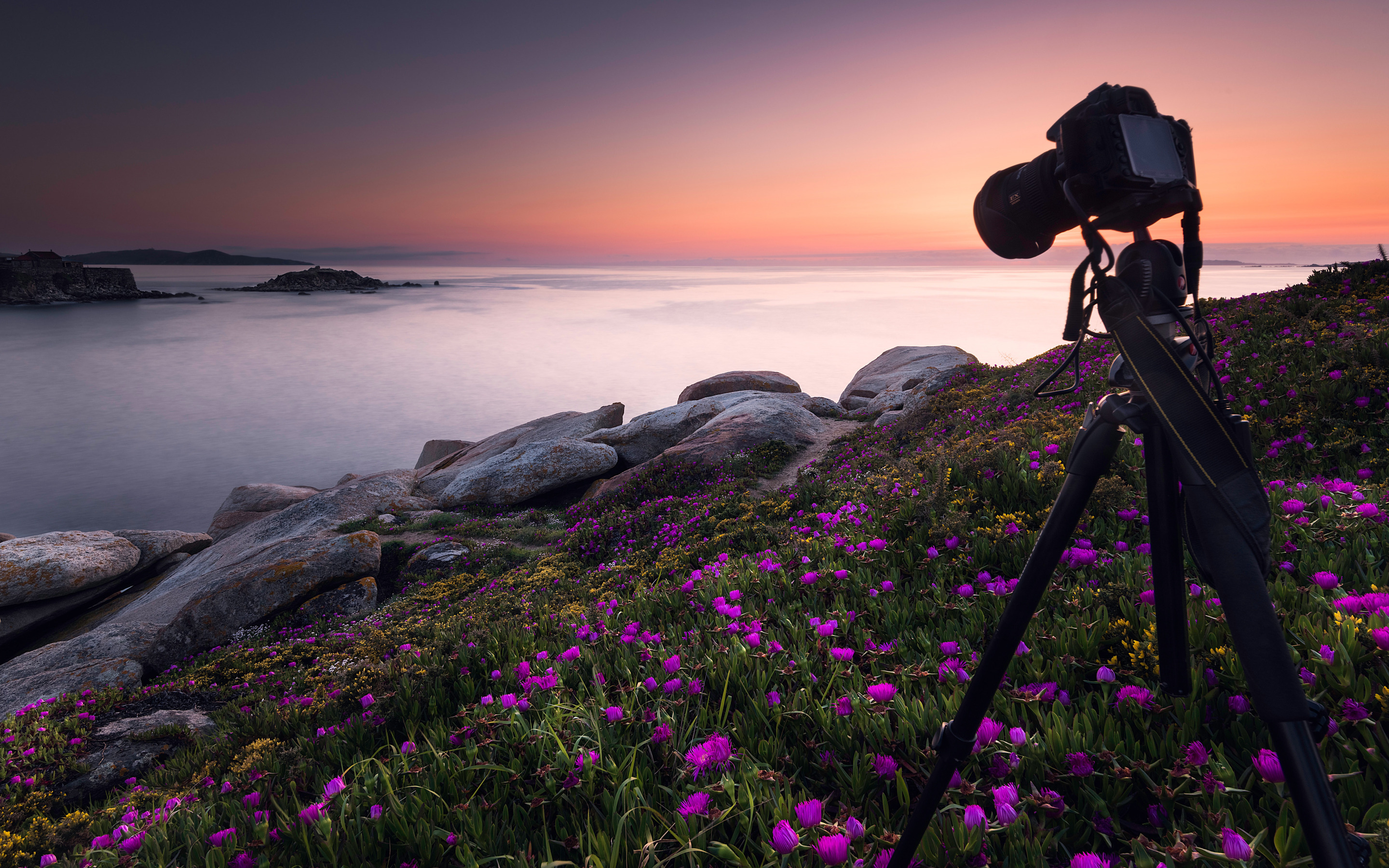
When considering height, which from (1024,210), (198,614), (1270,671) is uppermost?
(1024,210)

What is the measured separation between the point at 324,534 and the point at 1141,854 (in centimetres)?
1575

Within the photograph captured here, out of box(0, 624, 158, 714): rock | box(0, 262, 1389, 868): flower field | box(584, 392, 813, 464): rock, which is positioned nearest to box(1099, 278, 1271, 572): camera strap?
box(0, 262, 1389, 868): flower field

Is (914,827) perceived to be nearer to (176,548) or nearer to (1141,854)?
(1141,854)

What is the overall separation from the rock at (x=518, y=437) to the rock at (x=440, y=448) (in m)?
3.60

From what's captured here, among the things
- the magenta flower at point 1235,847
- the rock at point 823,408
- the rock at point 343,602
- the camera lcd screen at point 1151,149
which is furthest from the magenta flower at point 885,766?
the rock at point 823,408

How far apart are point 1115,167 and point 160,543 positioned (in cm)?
2629

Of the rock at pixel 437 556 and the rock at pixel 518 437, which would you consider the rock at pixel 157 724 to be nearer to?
the rock at pixel 437 556

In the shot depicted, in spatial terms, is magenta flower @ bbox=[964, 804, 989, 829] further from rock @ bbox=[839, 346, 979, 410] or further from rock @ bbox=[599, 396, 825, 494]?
rock @ bbox=[839, 346, 979, 410]

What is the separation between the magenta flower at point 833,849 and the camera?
1.77 m

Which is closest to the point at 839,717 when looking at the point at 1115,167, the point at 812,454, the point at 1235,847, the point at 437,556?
the point at 1235,847

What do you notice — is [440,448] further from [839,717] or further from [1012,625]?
[1012,625]

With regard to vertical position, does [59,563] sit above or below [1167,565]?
below

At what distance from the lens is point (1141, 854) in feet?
5.63

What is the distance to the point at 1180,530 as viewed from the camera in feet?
6.32
